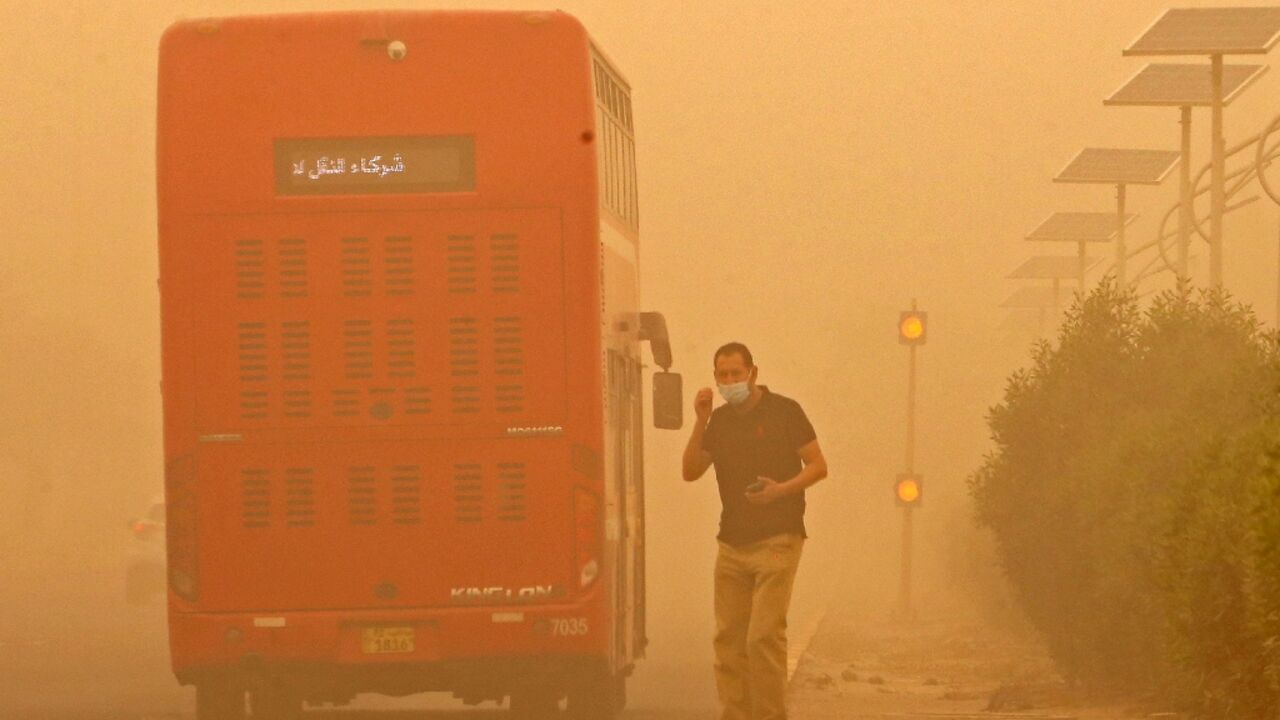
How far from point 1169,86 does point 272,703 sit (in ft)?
73.7

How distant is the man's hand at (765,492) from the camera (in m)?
13.0

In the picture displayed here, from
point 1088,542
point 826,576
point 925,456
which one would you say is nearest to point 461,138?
point 1088,542

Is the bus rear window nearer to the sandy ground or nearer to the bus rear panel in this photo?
the bus rear panel

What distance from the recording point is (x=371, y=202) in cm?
1440

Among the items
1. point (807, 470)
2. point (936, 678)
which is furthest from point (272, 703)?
point (936, 678)

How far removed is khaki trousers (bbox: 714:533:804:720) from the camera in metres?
13.1

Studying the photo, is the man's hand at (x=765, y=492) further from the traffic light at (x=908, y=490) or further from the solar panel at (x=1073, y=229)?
the solar panel at (x=1073, y=229)

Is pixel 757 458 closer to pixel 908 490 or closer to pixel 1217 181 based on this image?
pixel 1217 181

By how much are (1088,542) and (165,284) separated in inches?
325

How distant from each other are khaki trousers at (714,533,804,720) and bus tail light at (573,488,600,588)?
1102 millimetres

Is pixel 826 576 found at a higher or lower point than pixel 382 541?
lower

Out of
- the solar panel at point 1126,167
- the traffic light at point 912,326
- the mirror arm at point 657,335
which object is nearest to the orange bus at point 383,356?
the mirror arm at point 657,335

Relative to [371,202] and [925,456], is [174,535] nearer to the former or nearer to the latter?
[371,202]

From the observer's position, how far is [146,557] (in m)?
36.5
